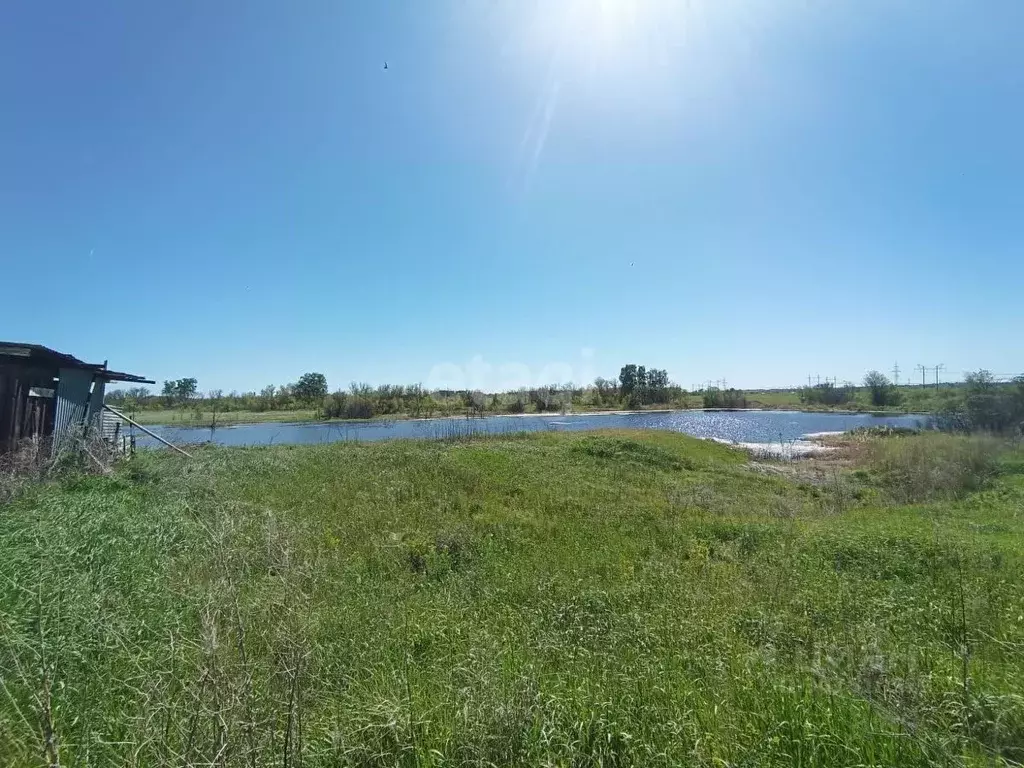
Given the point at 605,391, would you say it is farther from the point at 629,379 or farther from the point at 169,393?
the point at 169,393

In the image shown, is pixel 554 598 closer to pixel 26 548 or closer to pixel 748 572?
pixel 748 572

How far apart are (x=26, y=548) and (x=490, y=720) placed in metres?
5.93

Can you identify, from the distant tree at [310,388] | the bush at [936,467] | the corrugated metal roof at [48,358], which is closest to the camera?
the corrugated metal roof at [48,358]

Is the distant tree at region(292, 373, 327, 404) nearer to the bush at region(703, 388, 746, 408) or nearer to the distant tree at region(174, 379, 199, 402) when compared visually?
the distant tree at region(174, 379, 199, 402)

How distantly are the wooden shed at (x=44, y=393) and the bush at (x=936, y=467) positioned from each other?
2238 centimetres

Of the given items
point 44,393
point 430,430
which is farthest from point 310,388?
point 44,393

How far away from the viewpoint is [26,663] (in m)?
3.13

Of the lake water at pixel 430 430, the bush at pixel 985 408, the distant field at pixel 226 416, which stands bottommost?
the lake water at pixel 430 430

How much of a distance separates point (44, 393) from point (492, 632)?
1192cm

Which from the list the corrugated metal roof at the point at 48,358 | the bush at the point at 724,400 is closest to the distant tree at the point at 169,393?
the corrugated metal roof at the point at 48,358

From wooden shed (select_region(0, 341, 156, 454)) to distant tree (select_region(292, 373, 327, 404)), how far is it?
62.6 m

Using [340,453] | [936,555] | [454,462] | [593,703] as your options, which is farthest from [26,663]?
[340,453]

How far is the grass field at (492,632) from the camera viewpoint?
2.54 meters

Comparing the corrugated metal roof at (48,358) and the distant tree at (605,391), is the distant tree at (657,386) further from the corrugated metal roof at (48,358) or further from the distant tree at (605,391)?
the corrugated metal roof at (48,358)
